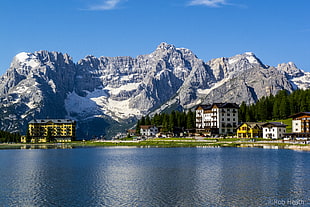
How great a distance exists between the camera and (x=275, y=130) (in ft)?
611

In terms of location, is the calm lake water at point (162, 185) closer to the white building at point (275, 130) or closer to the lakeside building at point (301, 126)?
the lakeside building at point (301, 126)

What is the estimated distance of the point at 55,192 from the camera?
60.2 meters

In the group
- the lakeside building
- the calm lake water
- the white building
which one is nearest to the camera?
the calm lake water

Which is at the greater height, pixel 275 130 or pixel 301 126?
pixel 301 126

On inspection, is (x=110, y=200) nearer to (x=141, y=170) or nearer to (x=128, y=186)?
(x=128, y=186)

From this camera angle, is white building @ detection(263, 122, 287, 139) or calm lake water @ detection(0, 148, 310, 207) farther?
white building @ detection(263, 122, 287, 139)

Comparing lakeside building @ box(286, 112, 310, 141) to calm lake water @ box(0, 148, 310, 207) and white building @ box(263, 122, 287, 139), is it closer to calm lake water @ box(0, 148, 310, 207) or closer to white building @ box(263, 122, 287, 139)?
white building @ box(263, 122, 287, 139)

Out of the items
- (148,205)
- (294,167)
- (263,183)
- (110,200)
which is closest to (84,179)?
(110,200)

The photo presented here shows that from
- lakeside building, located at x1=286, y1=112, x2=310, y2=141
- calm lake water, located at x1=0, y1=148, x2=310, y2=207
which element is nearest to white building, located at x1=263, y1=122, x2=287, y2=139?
lakeside building, located at x1=286, y1=112, x2=310, y2=141

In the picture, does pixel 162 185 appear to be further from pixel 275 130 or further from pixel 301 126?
pixel 301 126

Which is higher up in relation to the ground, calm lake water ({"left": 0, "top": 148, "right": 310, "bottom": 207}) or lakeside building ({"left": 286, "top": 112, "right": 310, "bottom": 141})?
lakeside building ({"left": 286, "top": 112, "right": 310, "bottom": 141})

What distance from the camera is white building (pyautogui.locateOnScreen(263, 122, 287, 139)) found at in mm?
185625

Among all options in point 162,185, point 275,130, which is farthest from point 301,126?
point 162,185

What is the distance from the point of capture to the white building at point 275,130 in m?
186
